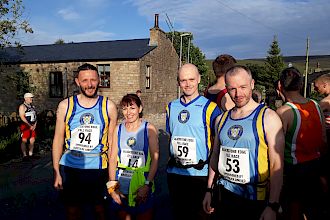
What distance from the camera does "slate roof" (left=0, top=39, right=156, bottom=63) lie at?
23.4m

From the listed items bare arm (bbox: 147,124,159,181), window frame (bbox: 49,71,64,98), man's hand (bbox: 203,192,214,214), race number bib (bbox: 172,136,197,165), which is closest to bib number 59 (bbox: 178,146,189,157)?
race number bib (bbox: 172,136,197,165)

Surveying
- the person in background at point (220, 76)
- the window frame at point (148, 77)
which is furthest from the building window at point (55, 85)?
the person in background at point (220, 76)

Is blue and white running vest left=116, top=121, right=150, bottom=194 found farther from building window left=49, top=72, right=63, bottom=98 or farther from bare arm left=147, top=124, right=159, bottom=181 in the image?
building window left=49, top=72, right=63, bottom=98

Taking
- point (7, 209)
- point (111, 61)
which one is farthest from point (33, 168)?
point (111, 61)

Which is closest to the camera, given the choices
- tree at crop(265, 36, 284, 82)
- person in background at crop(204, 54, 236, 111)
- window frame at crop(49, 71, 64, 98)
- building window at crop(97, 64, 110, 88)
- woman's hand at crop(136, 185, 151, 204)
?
woman's hand at crop(136, 185, 151, 204)

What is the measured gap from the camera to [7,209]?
194 inches

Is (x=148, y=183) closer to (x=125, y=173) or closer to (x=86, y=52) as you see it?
(x=125, y=173)

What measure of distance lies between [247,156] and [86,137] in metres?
1.85

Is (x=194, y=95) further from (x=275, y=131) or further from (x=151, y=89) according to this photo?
(x=151, y=89)

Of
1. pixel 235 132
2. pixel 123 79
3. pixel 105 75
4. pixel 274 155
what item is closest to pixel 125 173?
pixel 235 132

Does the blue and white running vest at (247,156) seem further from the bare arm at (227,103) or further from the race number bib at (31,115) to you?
the race number bib at (31,115)

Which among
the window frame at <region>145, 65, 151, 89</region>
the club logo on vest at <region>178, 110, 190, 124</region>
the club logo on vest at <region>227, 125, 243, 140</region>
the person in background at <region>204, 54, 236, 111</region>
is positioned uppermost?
the window frame at <region>145, 65, 151, 89</region>

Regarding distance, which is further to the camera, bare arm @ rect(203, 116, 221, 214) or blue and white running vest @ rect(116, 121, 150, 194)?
blue and white running vest @ rect(116, 121, 150, 194)

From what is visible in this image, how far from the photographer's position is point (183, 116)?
3344 mm
